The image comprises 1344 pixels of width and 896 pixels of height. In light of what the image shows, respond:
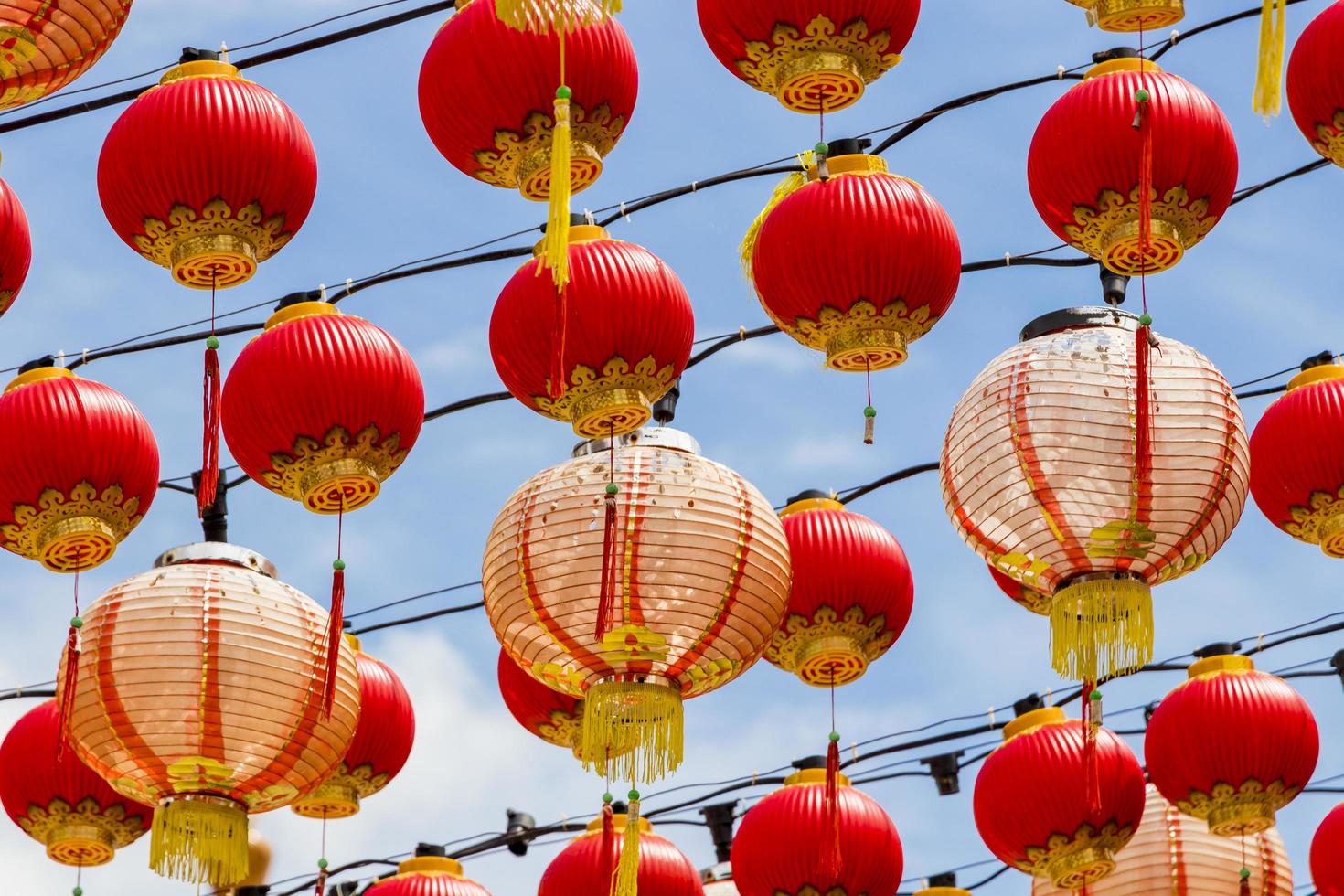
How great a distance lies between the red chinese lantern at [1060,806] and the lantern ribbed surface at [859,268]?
1.53 m

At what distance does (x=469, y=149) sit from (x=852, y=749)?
11.3 feet

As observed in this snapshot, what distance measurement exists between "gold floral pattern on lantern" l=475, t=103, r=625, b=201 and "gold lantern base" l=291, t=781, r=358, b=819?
2517 millimetres

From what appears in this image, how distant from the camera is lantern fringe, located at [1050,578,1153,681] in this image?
7.01 meters

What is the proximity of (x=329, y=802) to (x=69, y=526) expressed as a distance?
1.31 meters

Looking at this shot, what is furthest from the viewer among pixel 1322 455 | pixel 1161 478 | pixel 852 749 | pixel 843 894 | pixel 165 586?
pixel 852 749

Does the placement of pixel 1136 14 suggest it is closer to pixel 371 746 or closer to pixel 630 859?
pixel 630 859

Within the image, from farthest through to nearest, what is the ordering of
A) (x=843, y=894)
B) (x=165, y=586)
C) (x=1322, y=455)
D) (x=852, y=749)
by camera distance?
(x=852, y=749) < (x=843, y=894) < (x=1322, y=455) < (x=165, y=586)

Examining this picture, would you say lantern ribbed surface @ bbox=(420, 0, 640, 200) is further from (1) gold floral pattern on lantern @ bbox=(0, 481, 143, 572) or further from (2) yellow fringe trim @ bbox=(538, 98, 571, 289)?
(1) gold floral pattern on lantern @ bbox=(0, 481, 143, 572)

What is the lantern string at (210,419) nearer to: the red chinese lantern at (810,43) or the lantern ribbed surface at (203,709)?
the lantern ribbed surface at (203,709)

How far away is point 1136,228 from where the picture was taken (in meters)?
7.21

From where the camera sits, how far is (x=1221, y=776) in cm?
824

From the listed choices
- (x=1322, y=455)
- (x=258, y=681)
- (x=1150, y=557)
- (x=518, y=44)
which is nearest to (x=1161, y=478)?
(x=1150, y=557)

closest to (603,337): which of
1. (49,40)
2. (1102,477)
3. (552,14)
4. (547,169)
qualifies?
(547,169)

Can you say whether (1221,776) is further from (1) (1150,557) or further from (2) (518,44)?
(2) (518,44)
